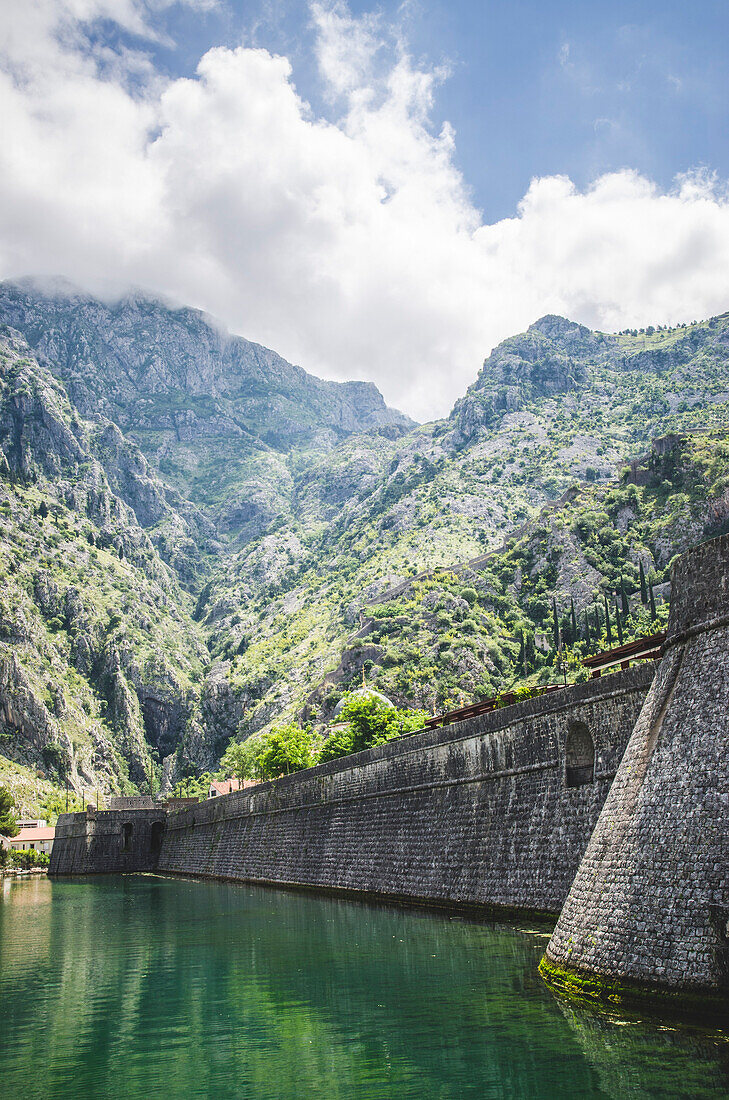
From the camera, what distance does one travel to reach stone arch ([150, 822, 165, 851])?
257 feet

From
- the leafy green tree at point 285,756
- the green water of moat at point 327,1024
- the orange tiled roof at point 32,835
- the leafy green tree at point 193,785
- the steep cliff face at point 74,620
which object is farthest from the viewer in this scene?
the steep cliff face at point 74,620

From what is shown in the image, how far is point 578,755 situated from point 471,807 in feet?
19.9

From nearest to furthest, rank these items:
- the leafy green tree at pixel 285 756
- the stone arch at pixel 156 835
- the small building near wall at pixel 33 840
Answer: the leafy green tree at pixel 285 756 < the stone arch at pixel 156 835 < the small building near wall at pixel 33 840

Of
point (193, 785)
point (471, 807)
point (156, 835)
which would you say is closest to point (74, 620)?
point (193, 785)

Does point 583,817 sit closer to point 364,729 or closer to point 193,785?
point 364,729

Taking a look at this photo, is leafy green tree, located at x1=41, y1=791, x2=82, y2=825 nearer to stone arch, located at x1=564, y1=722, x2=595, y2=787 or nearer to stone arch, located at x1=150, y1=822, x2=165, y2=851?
stone arch, located at x1=150, y1=822, x2=165, y2=851

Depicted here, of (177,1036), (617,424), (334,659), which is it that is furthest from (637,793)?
(617,424)

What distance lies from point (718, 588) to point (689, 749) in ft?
9.28

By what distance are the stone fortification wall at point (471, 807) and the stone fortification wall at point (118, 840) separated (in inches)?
1445

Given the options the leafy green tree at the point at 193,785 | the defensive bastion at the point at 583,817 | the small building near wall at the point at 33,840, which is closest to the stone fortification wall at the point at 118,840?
the small building near wall at the point at 33,840

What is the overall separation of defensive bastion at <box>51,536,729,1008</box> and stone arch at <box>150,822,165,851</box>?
3743cm

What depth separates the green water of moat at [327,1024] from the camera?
11422mm

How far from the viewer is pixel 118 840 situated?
255 ft

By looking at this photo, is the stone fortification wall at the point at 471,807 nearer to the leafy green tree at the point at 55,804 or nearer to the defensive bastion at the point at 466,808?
the defensive bastion at the point at 466,808
